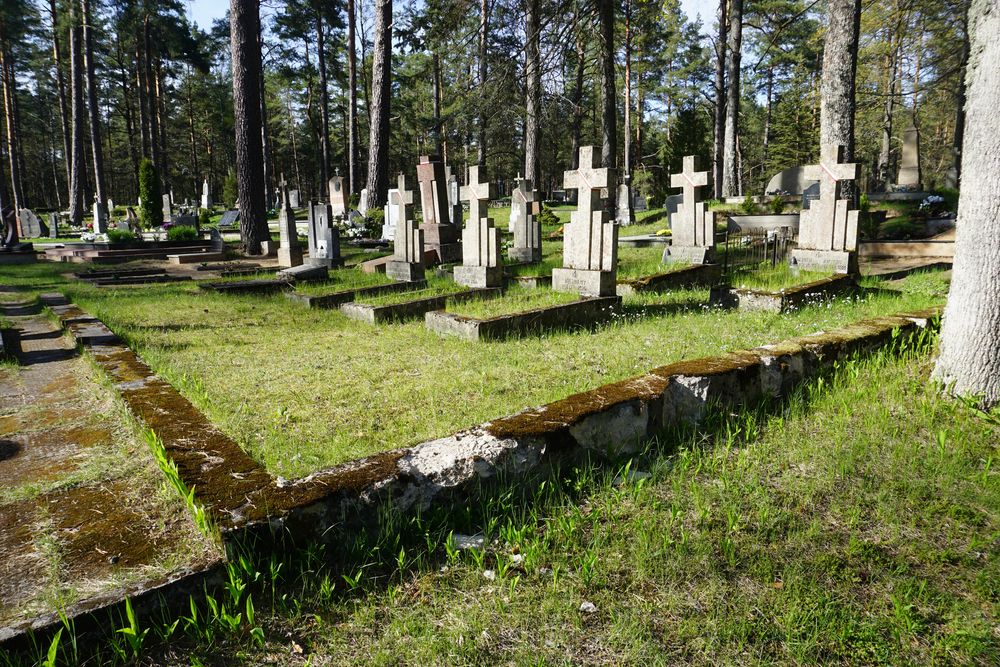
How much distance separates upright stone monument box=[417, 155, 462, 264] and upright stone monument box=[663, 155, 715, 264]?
4459 mm

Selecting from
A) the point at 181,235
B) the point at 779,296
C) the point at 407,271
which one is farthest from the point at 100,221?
the point at 779,296

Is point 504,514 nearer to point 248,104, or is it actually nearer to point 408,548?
point 408,548

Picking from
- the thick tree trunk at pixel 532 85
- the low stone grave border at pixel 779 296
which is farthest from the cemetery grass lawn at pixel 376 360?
the thick tree trunk at pixel 532 85

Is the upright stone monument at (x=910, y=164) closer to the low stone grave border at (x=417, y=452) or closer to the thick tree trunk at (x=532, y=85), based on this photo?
the thick tree trunk at (x=532, y=85)

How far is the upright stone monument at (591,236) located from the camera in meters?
7.59

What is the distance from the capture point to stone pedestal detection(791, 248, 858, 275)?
915 centimetres

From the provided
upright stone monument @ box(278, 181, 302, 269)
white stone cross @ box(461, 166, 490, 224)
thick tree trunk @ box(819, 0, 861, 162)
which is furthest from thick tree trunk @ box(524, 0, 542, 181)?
upright stone monument @ box(278, 181, 302, 269)

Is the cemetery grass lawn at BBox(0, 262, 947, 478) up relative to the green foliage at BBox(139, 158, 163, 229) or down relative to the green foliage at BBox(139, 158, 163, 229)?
down

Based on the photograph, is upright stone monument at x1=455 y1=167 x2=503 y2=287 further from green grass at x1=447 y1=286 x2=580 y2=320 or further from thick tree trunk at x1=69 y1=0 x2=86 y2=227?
thick tree trunk at x1=69 y1=0 x2=86 y2=227

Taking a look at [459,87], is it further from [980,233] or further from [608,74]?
[980,233]

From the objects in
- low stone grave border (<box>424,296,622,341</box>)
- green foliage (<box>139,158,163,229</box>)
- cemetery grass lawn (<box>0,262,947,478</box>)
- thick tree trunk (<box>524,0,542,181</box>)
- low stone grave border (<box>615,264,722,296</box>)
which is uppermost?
thick tree trunk (<box>524,0,542,181</box>)

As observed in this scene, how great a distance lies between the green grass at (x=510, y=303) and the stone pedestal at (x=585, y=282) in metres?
0.13

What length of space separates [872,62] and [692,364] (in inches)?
1243

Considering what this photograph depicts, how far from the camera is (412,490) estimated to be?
262 centimetres
